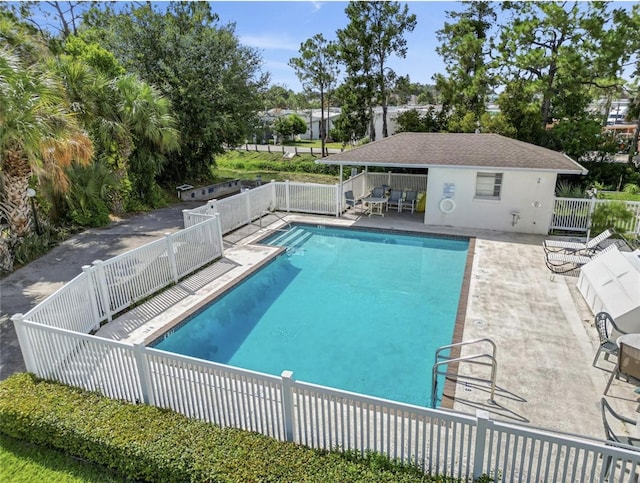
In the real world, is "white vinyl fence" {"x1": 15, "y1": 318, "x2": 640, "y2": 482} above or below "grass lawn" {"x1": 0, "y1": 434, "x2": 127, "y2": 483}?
above

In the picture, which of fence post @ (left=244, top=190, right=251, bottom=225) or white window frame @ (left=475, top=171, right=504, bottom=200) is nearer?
white window frame @ (left=475, top=171, right=504, bottom=200)

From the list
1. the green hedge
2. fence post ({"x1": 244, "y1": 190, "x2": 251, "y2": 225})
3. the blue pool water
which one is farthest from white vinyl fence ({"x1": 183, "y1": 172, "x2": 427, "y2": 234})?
the green hedge

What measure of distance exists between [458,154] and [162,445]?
13292 mm

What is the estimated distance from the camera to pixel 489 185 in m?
14.4

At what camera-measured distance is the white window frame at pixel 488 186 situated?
14.3 m

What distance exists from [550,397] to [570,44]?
73.0 feet

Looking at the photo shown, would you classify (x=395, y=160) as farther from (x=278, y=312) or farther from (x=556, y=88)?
(x=556, y=88)

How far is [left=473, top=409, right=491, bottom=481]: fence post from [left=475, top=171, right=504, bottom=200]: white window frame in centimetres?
1163

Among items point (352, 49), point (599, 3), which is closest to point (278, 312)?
point (599, 3)

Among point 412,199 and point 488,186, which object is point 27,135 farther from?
point 488,186

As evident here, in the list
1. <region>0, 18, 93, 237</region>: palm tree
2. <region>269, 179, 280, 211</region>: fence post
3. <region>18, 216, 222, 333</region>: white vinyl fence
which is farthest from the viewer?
<region>269, 179, 280, 211</region>: fence post

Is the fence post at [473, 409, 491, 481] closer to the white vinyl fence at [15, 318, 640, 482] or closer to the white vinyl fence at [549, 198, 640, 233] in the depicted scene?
the white vinyl fence at [15, 318, 640, 482]

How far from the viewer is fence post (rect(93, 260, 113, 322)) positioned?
7.92m

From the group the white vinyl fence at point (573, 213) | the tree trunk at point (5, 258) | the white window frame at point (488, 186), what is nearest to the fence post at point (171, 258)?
the tree trunk at point (5, 258)
